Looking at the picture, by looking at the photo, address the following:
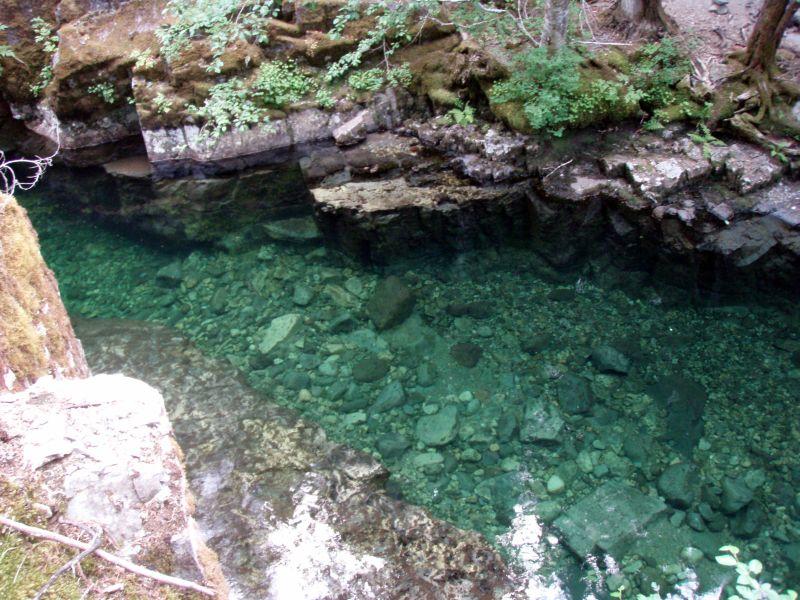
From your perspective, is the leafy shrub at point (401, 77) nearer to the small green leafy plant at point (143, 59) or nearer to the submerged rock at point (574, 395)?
the small green leafy plant at point (143, 59)

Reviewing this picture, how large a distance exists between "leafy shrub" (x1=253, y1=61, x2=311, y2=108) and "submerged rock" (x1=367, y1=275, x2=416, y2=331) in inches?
110

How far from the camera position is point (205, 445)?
441 centimetres

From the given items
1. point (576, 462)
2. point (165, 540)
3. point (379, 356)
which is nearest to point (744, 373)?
point (576, 462)

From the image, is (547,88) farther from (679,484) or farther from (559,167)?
(679,484)

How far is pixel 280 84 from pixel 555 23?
3.25 meters

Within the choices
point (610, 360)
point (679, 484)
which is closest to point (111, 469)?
point (679, 484)

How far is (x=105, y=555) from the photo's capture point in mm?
1892

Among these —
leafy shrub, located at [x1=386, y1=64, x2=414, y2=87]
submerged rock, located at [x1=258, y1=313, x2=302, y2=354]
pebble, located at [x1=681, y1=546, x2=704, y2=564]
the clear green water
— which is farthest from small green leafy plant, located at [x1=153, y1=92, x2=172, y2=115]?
pebble, located at [x1=681, y1=546, x2=704, y2=564]

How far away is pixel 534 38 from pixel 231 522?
5.95m

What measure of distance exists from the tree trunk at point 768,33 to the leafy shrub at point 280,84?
4.98 m

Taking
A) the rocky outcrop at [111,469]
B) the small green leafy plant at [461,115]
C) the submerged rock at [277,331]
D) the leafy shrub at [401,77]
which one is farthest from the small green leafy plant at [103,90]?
the rocky outcrop at [111,469]

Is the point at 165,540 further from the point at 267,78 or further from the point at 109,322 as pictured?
the point at 267,78

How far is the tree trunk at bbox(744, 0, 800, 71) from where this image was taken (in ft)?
18.9

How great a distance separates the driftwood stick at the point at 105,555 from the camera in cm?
185
